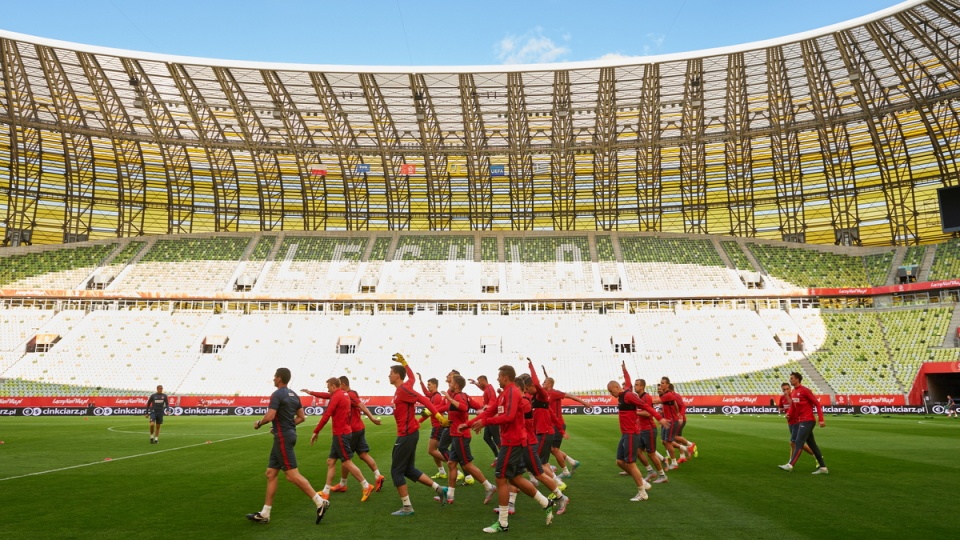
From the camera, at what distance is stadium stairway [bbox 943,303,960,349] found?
49.9 m

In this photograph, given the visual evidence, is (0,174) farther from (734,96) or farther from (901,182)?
(901,182)

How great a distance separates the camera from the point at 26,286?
60719mm

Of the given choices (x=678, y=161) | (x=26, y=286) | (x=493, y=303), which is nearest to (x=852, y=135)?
(x=678, y=161)

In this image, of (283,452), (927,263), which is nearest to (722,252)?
(927,263)

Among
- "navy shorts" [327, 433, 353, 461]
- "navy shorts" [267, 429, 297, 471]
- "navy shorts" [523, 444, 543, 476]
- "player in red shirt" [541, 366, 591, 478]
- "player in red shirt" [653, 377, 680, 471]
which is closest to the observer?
"navy shorts" [267, 429, 297, 471]

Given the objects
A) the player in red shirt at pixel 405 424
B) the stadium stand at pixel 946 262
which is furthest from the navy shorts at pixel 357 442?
the stadium stand at pixel 946 262

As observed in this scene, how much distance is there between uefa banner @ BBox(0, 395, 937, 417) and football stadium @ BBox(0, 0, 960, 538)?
0.62ft

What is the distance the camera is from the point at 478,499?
12.4 metres

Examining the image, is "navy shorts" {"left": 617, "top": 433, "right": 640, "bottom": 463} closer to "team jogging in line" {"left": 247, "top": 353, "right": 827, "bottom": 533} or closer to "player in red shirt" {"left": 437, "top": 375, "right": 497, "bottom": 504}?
"team jogging in line" {"left": 247, "top": 353, "right": 827, "bottom": 533}

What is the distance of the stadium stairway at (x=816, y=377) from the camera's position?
47.9 meters

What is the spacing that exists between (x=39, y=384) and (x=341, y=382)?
4672 centimetres

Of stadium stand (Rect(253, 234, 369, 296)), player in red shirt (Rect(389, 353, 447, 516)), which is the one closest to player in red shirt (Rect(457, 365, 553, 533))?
player in red shirt (Rect(389, 353, 447, 516))

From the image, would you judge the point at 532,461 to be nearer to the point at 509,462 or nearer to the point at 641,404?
the point at 509,462

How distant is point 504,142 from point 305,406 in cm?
2658
